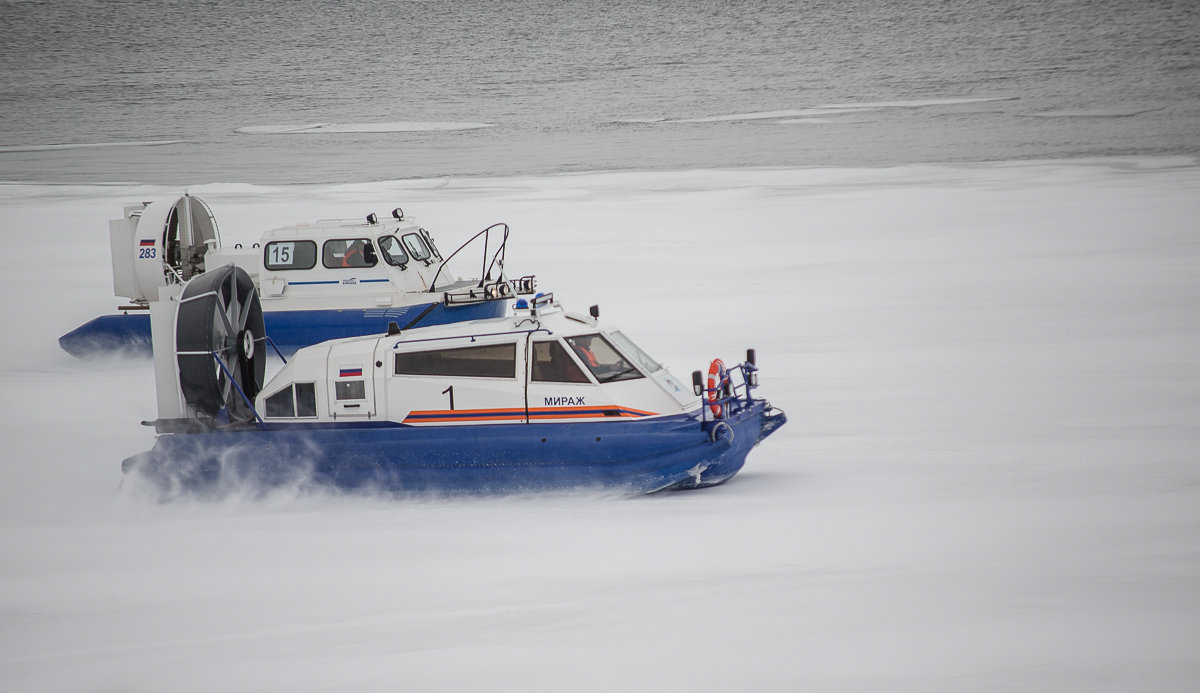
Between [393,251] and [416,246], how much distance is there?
0.36 m

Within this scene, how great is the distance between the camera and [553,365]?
273 inches

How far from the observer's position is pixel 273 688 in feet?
16.4

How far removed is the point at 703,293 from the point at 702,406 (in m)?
7.70

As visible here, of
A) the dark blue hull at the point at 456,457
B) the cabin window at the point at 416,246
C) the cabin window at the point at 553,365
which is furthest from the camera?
the cabin window at the point at 416,246

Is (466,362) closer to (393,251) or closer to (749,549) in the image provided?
(749,549)

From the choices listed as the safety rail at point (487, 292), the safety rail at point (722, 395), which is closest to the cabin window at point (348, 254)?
the safety rail at point (487, 292)

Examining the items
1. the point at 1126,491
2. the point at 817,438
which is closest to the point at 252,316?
the point at 817,438

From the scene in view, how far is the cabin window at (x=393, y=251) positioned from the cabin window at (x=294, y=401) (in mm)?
4571

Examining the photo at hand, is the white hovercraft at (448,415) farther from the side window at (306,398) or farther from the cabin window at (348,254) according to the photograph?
the cabin window at (348,254)

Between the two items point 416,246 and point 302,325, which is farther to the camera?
point 416,246

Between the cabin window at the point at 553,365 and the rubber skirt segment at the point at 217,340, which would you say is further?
the rubber skirt segment at the point at 217,340

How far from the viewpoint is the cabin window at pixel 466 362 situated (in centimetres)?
698

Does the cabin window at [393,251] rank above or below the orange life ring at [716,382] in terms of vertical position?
above

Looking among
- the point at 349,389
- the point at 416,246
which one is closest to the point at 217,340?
the point at 349,389
